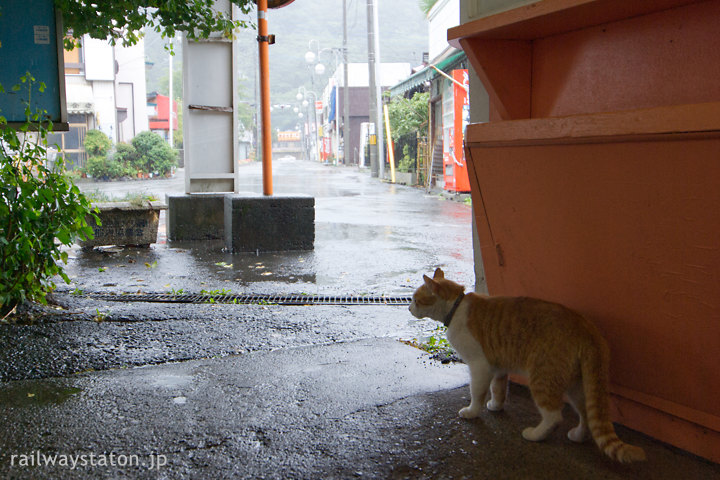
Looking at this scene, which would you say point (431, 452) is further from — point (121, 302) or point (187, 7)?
point (187, 7)

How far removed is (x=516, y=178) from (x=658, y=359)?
1019 mm

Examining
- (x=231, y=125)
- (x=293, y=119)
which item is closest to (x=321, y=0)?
(x=293, y=119)

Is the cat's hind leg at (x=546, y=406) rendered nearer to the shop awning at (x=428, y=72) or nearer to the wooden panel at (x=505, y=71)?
the wooden panel at (x=505, y=71)

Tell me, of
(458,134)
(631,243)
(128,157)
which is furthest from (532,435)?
(128,157)

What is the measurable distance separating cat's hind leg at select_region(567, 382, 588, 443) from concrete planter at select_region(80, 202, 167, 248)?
7146mm

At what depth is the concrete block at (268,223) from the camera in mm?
8453

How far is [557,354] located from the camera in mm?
2703

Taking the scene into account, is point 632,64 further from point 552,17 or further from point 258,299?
point 258,299

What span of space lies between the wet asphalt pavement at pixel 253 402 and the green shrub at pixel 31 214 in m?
0.32

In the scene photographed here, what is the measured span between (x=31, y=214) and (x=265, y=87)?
4.40m

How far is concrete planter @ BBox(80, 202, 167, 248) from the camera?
28.7 ft

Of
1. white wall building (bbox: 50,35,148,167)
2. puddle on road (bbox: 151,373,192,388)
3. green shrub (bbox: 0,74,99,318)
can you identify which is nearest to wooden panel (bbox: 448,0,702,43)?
puddle on road (bbox: 151,373,192,388)

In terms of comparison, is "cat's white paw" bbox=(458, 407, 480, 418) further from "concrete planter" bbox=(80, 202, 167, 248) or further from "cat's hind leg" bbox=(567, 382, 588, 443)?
"concrete planter" bbox=(80, 202, 167, 248)

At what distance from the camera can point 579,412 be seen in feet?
9.32
